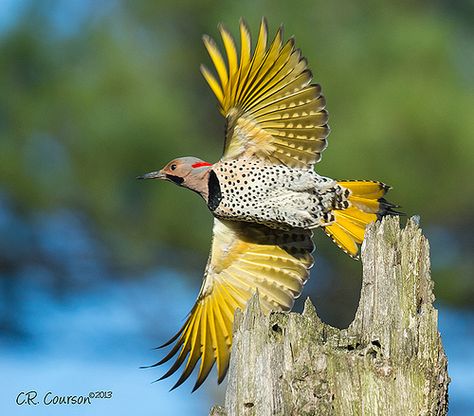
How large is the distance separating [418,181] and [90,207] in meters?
3.40

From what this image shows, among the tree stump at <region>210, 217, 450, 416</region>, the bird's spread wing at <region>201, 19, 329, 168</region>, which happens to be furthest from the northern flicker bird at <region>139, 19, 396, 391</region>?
the tree stump at <region>210, 217, 450, 416</region>

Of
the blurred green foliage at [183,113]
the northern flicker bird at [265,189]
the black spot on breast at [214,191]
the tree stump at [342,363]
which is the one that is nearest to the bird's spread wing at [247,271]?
the northern flicker bird at [265,189]

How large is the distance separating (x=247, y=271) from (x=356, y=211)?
0.84 meters

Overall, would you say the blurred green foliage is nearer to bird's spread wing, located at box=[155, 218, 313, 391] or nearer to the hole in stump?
bird's spread wing, located at box=[155, 218, 313, 391]

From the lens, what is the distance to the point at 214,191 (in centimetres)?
575

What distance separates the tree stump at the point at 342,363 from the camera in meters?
3.31

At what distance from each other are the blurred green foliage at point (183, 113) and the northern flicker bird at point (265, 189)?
3518mm

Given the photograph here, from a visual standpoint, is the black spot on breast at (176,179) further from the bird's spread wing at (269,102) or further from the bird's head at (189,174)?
the bird's spread wing at (269,102)

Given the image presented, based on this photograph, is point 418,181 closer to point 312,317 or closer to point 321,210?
point 321,210

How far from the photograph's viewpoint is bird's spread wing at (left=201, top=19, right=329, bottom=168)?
5.27 m

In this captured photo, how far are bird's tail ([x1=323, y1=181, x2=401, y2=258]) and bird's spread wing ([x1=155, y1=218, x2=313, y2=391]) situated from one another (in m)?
0.35

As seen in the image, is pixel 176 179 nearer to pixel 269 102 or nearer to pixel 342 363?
pixel 269 102

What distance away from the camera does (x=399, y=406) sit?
3.34 meters

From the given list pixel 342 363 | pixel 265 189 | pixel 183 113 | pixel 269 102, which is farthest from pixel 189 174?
pixel 183 113
